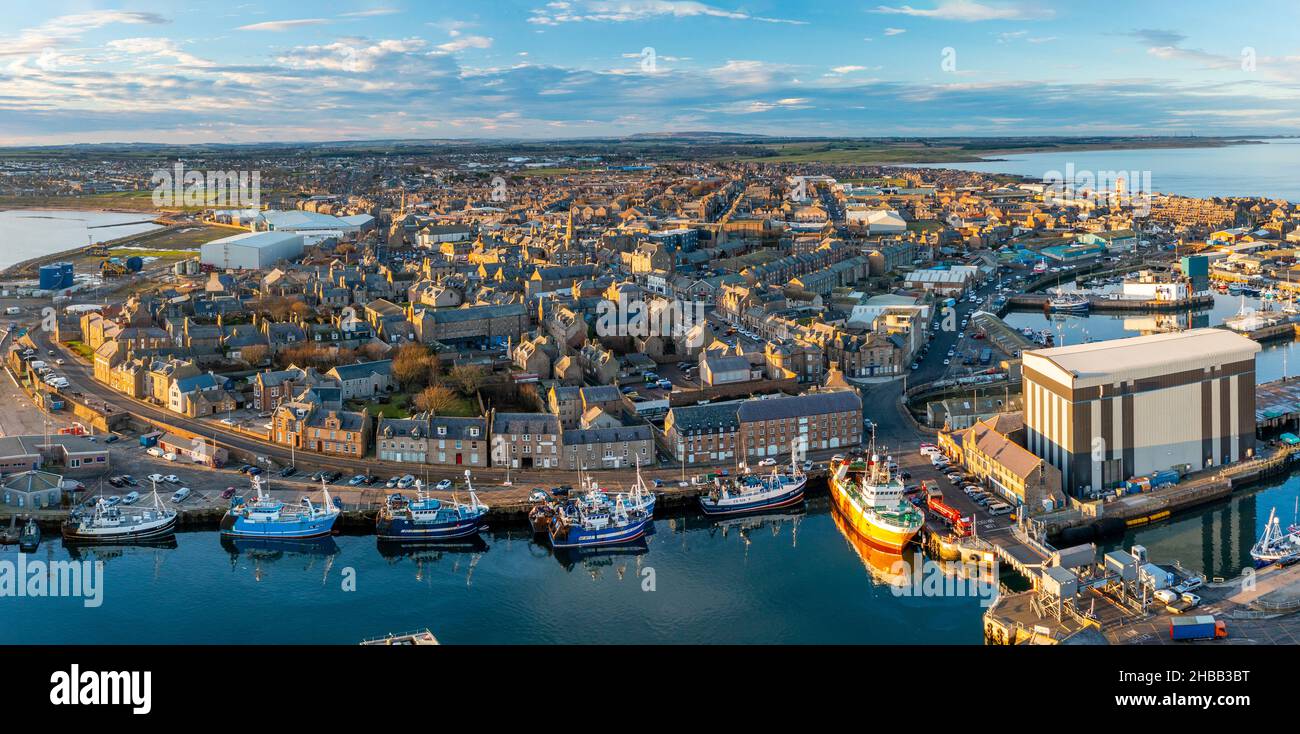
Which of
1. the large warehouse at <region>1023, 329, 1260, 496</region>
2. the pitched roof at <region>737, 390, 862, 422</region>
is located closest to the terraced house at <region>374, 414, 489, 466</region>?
the pitched roof at <region>737, 390, 862, 422</region>

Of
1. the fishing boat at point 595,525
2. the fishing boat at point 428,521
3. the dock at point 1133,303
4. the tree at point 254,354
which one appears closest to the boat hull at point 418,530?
the fishing boat at point 428,521

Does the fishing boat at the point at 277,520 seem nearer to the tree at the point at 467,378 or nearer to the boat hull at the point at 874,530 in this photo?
the tree at the point at 467,378

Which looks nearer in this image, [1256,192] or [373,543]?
[373,543]

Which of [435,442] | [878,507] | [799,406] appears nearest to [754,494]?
[878,507]

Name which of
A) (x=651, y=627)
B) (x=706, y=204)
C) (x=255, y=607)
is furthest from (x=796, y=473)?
(x=706, y=204)

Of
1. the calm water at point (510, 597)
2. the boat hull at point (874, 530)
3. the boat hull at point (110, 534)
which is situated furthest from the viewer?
the boat hull at point (110, 534)

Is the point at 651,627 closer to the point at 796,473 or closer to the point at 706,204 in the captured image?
the point at 796,473
